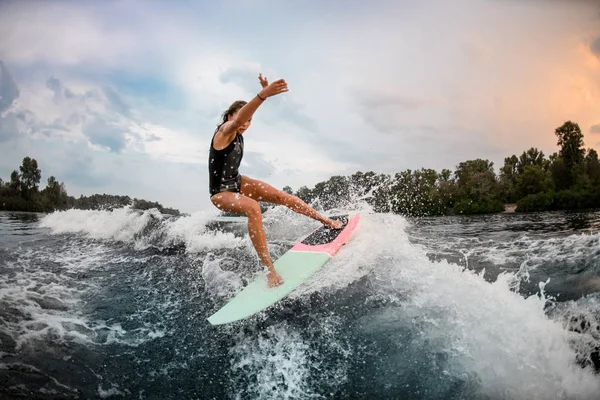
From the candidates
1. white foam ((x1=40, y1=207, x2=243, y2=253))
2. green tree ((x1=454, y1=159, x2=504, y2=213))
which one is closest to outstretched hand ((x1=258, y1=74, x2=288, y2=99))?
white foam ((x1=40, y1=207, x2=243, y2=253))

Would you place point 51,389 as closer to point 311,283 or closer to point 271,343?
point 271,343

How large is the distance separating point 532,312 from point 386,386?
1.85 meters

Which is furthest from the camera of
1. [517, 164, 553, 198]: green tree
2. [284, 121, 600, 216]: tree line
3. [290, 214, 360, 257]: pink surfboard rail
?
[517, 164, 553, 198]: green tree

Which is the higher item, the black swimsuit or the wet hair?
the wet hair

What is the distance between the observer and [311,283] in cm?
464

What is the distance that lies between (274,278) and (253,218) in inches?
35.2

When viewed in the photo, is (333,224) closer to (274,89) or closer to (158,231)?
(274,89)

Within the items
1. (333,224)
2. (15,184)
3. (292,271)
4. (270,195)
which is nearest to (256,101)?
(270,195)

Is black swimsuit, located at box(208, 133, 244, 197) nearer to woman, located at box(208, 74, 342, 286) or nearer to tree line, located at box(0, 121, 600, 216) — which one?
woman, located at box(208, 74, 342, 286)

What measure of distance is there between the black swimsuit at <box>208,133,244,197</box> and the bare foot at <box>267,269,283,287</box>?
54.0 inches

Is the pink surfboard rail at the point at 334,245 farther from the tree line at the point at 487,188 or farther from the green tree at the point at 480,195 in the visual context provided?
the green tree at the point at 480,195

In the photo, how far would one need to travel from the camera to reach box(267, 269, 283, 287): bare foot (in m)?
4.43

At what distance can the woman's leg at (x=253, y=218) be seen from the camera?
4473mm

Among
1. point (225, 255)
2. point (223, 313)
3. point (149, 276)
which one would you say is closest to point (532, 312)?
point (223, 313)
